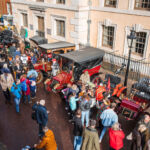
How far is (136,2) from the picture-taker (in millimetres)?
11453

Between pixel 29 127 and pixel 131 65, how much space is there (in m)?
7.95

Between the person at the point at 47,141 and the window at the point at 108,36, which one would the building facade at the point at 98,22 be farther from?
the person at the point at 47,141

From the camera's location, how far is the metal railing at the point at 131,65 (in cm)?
1149

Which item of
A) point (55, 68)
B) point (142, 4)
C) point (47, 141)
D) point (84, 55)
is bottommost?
point (47, 141)

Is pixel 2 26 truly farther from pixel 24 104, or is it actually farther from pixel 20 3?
pixel 24 104

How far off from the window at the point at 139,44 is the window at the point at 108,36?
194cm

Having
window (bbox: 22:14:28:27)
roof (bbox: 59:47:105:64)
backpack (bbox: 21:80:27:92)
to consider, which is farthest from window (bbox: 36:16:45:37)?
backpack (bbox: 21:80:27:92)

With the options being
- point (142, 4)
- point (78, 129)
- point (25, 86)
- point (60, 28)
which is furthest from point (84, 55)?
point (60, 28)

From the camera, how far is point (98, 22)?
45.3ft

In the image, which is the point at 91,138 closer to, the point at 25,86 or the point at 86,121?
the point at 86,121

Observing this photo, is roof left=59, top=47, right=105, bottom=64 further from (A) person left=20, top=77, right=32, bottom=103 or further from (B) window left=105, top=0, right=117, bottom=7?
(B) window left=105, top=0, right=117, bottom=7

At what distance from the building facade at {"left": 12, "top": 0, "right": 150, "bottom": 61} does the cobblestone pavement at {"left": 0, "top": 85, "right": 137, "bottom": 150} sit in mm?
6413

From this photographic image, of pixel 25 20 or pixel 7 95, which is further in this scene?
pixel 25 20

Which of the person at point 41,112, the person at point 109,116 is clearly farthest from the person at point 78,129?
the person at point 41,112
